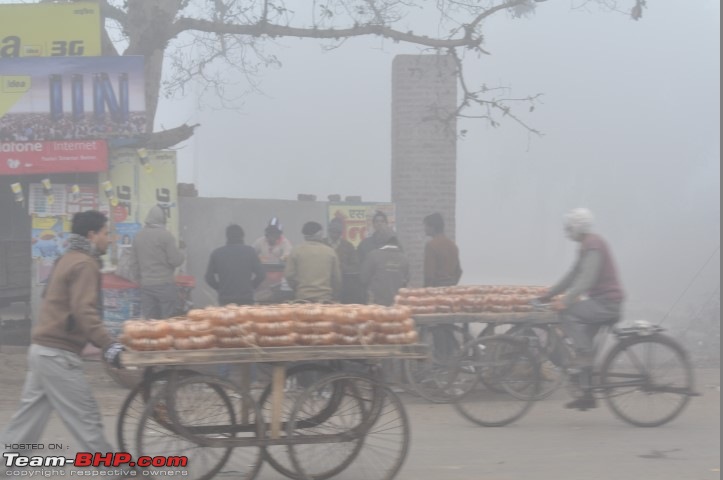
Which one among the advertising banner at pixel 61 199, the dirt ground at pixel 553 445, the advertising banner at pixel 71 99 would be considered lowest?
the dirt ground at pixel 553 445

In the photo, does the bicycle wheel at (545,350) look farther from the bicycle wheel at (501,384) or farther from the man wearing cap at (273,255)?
the man wearing cap at (273,255)

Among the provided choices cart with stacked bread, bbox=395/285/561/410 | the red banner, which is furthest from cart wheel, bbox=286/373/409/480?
the red banner

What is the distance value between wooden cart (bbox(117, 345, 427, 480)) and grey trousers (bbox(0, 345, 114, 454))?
291 millimetres

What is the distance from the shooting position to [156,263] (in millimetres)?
10656

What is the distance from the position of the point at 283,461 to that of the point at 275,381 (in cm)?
74

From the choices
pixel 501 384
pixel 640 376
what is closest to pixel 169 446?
pixel 501 384

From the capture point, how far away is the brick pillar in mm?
16391

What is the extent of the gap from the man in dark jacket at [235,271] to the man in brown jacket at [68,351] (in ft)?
15.4

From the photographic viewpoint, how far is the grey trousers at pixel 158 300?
10727mm

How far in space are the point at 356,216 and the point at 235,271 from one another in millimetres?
4944

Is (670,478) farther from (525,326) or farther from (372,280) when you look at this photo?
(372,280)

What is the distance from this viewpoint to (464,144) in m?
23.0

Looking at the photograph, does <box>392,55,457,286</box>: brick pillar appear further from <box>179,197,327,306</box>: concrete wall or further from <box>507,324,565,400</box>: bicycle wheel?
<box>507,324,565,400</box>: bicycle wheel

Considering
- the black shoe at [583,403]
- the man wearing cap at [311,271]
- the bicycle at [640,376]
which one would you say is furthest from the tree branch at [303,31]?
the black shoe at [583,403]
